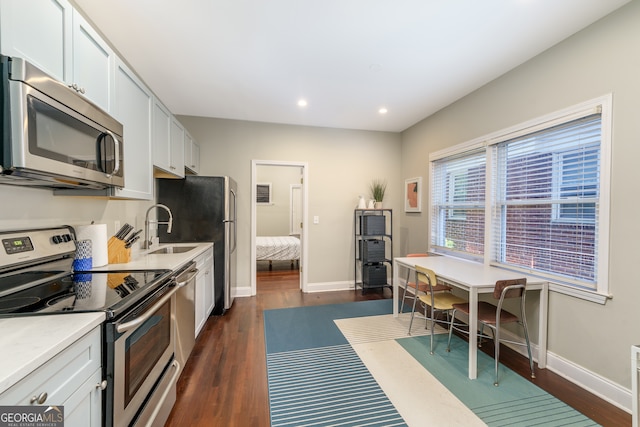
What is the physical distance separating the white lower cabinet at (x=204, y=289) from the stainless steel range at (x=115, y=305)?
0.86 metres

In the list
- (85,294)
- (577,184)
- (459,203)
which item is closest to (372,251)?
(459,203)

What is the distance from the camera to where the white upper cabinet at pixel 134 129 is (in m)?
1.88

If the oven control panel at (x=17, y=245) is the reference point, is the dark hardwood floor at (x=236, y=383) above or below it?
below

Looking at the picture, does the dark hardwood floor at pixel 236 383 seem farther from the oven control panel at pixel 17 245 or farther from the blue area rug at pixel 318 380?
the oven control panel at pixel 17 245

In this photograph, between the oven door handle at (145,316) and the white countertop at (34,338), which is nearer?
the white countertop at (34,338)

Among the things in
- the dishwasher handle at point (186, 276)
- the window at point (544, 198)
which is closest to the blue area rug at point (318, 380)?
the dishwasher handle at point (186, 276)

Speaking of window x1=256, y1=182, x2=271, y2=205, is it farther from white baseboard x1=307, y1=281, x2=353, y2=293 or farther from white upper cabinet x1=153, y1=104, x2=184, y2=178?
→ white upper cabinet x1=153, y1=104, x2=184, y2=178

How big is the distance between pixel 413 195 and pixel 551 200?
207 cm

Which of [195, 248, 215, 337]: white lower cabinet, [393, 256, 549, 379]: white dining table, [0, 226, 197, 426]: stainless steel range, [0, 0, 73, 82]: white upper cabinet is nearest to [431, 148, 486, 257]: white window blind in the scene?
[393, 256, 549, 379]: white dining table

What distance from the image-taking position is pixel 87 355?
3.28 feet

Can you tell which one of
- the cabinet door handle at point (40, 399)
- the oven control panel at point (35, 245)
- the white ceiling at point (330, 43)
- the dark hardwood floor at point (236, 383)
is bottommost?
the dark hardwood floor at point (236, 383)

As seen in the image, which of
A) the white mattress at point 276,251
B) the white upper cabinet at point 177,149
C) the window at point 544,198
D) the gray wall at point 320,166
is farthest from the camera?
the white mattress at point 276,251

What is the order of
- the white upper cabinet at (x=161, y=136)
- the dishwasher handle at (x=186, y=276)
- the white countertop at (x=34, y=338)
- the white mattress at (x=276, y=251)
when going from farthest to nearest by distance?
the white mattress at (x=276, y=251), the white upper cabinet at (x=161, y=136), the dishwasher handle at (x=186, y=276), the white countertop at (x=34, y=338)

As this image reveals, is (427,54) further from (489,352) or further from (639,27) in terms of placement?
(489,352)
